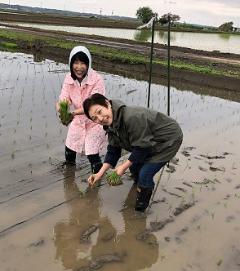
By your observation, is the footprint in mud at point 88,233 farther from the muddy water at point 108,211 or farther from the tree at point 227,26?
the tree at point 227,26

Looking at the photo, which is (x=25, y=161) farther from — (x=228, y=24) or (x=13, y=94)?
(x=228, y=24)

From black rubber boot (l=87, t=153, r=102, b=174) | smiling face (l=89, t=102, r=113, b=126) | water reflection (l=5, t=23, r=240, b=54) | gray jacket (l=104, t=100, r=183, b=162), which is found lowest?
black rubber boot (l=87, t=153, r=102, b=174)

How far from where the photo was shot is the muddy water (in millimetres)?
3035

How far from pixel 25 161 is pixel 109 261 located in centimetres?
218

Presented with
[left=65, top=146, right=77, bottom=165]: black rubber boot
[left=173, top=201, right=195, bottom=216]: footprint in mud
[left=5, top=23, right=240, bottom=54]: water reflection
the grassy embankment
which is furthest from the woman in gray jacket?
[left=5, top=23, right=240, bottom=54]: water reflection

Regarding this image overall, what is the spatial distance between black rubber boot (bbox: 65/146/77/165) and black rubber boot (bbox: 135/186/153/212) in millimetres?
1259

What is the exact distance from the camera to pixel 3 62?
40.7 feet

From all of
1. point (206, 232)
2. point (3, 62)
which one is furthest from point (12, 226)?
point (3, 62)

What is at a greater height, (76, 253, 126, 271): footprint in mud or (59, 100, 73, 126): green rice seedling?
(59, 100, 73, 126): green rice seedling

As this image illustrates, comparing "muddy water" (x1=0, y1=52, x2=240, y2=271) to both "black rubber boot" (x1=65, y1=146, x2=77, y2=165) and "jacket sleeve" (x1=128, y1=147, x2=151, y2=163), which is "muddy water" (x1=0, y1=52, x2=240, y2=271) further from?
"jacket sleeve" (x1=128, y1=147, x2=151, y2=163)

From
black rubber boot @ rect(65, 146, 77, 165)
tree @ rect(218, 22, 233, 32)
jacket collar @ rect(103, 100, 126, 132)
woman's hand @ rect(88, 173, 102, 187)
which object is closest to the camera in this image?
jacket collar @ rect(103, 100, 126, 132)

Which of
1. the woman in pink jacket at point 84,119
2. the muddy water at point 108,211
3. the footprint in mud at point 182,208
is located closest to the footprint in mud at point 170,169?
the muddy water at point 108,211

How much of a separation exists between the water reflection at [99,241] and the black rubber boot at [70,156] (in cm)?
80

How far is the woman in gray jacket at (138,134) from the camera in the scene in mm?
3131
